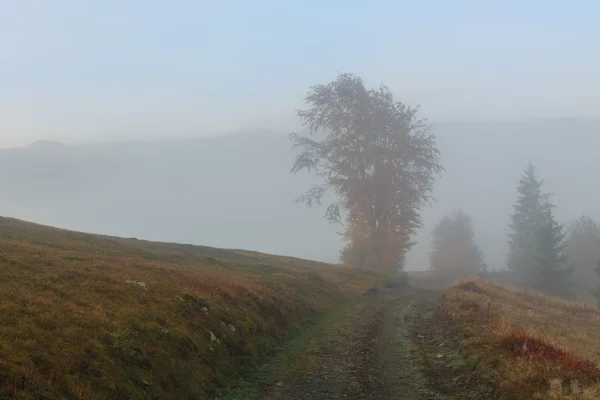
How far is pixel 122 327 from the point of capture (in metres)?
12.5

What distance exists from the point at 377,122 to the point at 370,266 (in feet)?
71.6

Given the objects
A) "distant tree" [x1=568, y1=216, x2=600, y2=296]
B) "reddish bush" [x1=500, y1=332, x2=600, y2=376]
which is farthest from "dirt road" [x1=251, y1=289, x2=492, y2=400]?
"distant tree" [x1=568, y1=216, x2=600, y2=296]

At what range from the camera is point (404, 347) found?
17625mm

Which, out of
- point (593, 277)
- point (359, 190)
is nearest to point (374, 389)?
point (359, 190)

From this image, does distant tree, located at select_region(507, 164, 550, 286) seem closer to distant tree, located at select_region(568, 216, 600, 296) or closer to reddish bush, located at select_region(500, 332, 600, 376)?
distant tree, located at select_region(568, 216, 600, 296)

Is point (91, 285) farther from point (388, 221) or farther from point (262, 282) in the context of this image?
point (388, 221)

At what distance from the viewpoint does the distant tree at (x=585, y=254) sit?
74.2 meters

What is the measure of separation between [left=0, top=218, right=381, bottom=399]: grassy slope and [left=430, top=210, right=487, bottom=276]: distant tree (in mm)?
84373

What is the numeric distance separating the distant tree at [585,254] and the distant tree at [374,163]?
35.4 metres

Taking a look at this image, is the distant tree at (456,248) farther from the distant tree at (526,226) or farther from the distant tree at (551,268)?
the distant tree at (551,268)

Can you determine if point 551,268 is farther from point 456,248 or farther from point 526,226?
point 456,248

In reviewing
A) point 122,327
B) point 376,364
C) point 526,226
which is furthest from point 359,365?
point 526,226

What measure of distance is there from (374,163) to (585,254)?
47.9 metres

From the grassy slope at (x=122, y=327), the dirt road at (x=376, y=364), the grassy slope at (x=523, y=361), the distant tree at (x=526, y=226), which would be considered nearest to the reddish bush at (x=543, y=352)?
the grassy slope at (x=523, y=361)
